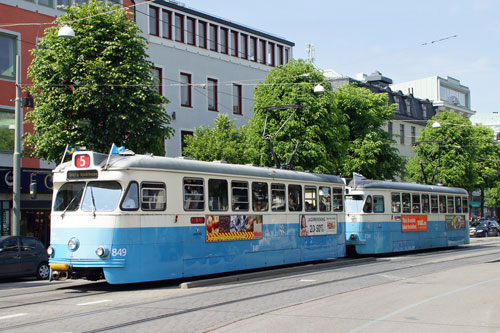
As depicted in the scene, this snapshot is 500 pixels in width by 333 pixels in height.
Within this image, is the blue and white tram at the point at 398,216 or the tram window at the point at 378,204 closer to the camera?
the blue and white tram at the point at 398,216

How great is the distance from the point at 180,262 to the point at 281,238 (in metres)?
4.40

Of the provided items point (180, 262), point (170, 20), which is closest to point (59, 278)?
point (180, 262)

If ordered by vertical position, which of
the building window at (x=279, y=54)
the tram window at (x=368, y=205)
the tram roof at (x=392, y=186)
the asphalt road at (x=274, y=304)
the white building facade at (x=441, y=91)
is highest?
the white building facade at (x=441, y=91)

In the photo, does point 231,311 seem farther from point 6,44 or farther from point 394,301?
point 6,44

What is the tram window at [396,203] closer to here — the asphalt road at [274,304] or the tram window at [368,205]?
the tram window at [368,205]

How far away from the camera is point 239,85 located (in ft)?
137

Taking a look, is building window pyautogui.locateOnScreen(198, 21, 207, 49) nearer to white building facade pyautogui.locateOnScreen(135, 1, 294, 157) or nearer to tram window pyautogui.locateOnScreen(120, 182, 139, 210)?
white building facade pyautogui.locateOnScreen(135, 1, 294, 157)

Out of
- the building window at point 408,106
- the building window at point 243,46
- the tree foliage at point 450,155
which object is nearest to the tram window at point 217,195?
the building window at point 243,46

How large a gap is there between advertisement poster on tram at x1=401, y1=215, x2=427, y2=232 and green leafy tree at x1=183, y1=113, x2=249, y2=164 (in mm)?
8450

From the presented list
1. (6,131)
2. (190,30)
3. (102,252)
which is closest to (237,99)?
(190,30)

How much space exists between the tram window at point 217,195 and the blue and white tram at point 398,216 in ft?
29.8

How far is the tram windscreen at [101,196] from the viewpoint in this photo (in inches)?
533

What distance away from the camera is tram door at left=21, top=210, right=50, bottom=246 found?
90.9 ft

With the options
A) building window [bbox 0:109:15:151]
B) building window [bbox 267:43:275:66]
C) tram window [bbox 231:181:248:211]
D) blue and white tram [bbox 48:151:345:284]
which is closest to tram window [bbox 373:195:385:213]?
blue and white tram [bbox 48:151:345:284]
